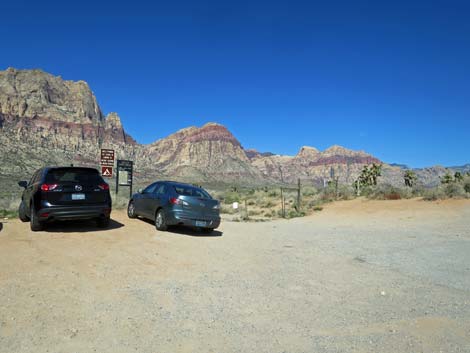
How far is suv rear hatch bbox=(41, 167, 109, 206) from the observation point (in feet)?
32.2

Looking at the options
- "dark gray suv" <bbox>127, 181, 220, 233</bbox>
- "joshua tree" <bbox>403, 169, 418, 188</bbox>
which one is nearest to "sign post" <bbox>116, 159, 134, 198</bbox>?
"dark gray suv" <bbox>127, 181, 220, 233</bbox>

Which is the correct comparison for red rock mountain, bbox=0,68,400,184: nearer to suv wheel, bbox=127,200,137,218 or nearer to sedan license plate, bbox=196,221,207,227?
suv wheel, bbox=127,200,137,218

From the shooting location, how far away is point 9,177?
57.5 m

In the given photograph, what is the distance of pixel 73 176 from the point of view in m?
10.4

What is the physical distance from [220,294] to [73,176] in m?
6.19

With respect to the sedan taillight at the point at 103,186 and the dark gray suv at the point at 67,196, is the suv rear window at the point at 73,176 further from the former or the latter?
the sedan taillight at the point at 103,186

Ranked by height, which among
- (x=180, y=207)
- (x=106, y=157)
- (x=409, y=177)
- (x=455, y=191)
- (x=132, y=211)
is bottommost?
(x=132, y=211)

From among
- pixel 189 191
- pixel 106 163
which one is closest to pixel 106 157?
pixel 106 163

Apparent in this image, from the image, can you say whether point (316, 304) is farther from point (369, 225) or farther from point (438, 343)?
point (369, 225)

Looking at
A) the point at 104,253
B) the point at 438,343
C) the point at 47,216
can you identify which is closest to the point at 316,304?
the point at 438,343

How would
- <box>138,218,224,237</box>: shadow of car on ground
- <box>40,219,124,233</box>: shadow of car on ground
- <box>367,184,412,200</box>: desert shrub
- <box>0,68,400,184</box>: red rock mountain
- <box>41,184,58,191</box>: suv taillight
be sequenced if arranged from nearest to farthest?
<box>41,184,58,191</box>: suv taillight
<box>40,219,124,233</box>: shadow of car on ground
<box>138,218,224,237</box>: shadow of car on ground
<box>367,184,412,200</box>: desert shrub
<box>0,68,400,184</box>: red rock mountain

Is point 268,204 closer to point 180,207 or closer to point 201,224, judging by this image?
point 201,224

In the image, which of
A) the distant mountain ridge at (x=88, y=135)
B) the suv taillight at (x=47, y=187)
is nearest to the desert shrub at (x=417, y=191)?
the suv taillight at (x=47, y=187)

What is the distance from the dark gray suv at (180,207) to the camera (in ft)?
37.6
